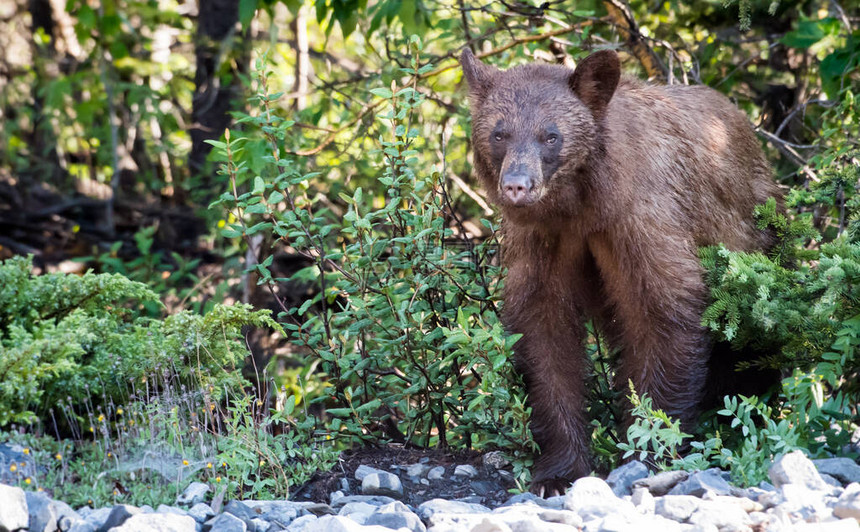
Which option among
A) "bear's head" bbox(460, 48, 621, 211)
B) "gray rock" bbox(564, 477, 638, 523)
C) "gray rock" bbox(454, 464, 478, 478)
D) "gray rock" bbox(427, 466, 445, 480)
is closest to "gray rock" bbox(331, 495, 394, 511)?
"gray rock" bbox(427, 466, 445, 480)

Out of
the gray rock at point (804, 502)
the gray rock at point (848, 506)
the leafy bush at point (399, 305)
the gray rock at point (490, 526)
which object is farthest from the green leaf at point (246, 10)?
the gray rock at point (848, 506)

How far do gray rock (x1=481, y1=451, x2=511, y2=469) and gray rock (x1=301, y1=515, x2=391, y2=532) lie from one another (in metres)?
1.44

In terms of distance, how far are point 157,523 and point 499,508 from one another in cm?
135

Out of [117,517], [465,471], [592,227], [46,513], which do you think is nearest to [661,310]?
[592,227]

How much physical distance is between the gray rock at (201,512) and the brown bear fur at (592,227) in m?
1.59

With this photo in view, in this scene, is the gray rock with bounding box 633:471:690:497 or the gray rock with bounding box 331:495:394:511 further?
the gray rock with bounding box 331:495:394:511

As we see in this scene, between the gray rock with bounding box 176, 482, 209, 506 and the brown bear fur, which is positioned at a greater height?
the brown bear fur

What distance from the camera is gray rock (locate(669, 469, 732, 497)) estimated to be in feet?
12.4

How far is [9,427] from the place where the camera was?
538 cm

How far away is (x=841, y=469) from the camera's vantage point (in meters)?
3.91

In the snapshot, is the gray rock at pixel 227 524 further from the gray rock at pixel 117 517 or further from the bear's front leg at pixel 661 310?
the bear's front leg at pixel 661 310

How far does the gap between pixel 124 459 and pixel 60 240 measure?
5947 millimetres

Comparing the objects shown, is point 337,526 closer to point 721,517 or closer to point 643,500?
point 643,500

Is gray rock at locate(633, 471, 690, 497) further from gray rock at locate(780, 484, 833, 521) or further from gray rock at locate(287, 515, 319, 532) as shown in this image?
gray rock at locate(287, 515, 319, 532)
